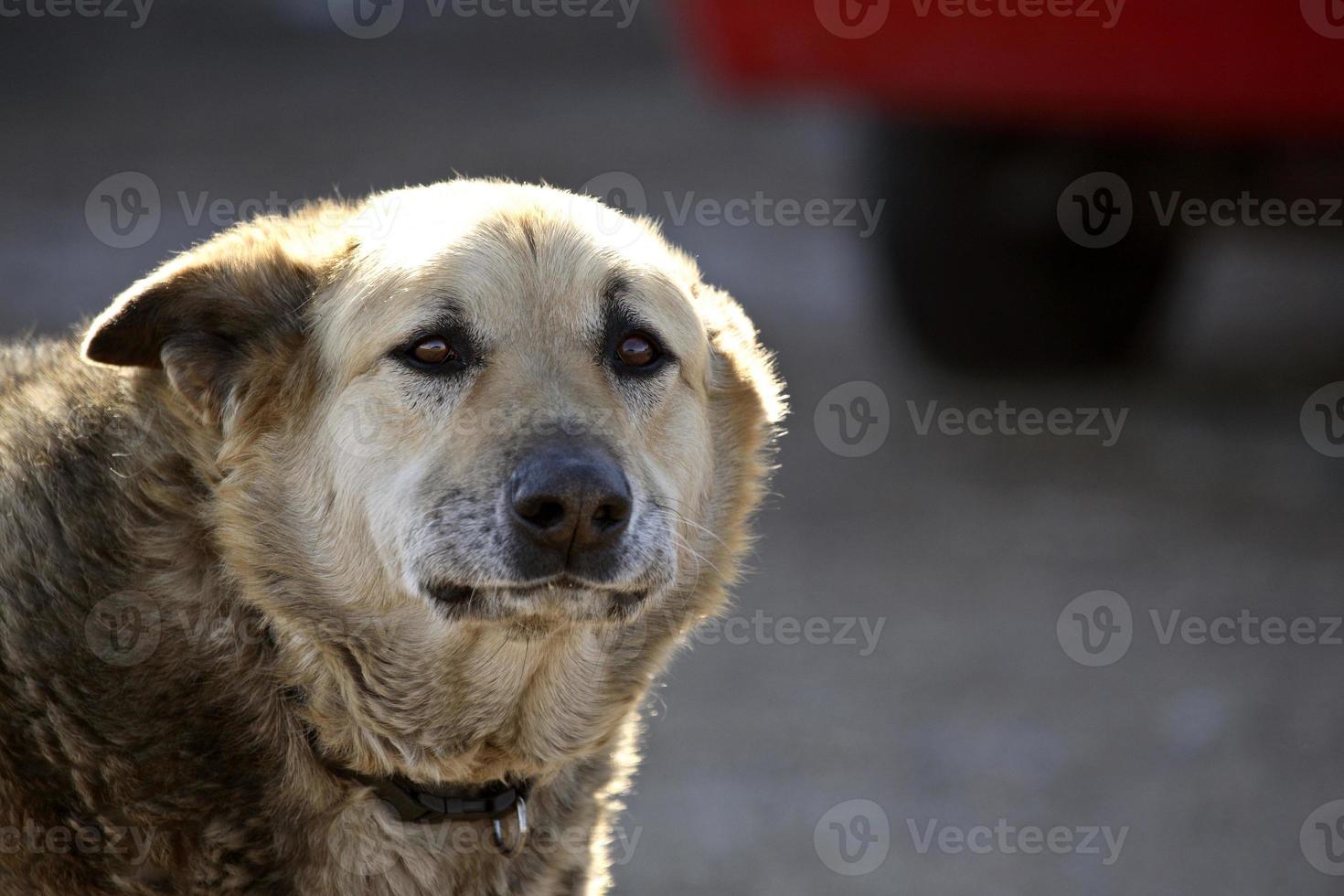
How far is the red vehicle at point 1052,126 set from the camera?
650cm

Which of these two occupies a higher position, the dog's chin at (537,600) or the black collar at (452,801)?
the dog's chin at (537,600)

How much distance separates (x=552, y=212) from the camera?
3164 mm

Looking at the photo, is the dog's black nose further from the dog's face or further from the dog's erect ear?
the dog's erect ear

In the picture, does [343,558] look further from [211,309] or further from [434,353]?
[211,309]

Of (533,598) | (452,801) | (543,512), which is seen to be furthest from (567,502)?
(452,801)

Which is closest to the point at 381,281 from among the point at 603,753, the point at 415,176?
the point at 603,753

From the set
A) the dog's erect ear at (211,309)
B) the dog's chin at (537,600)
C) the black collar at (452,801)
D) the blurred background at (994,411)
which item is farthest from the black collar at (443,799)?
the blurred background at (994,411)

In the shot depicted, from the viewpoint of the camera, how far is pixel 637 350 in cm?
315

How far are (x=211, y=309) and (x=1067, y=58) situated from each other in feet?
15.9

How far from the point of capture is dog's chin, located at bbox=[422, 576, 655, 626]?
2.77 meters

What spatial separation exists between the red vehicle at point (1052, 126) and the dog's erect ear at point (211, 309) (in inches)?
173

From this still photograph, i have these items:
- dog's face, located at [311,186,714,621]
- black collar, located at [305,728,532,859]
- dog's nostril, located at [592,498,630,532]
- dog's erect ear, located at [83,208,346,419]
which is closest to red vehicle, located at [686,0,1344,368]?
dog's face, located at [311,186,714,621]

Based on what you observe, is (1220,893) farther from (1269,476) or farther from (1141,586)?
(1269,476)

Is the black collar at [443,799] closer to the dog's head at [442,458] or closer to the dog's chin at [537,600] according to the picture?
the dog's head at [442,458]
